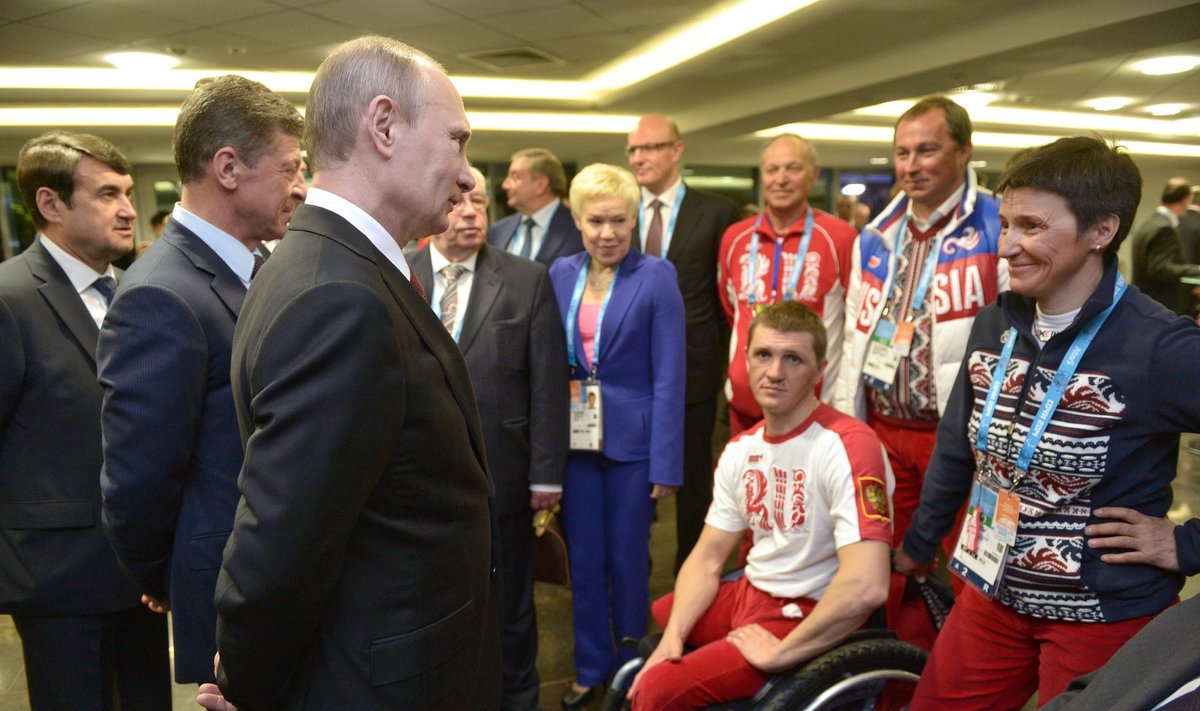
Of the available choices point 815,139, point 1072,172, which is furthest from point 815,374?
point 815,139

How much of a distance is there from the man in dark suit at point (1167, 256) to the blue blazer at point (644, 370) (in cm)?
165

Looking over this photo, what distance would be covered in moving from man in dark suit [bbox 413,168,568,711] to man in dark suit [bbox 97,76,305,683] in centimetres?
73

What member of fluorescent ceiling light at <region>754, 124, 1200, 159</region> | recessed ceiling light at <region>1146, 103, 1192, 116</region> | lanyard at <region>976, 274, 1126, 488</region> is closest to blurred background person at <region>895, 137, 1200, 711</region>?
lanyard at <region>976, 274, 1126, 488</region>

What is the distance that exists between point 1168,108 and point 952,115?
2.96m

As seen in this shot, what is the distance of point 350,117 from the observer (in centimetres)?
101

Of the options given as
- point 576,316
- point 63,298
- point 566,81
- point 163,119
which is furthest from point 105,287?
point 163,119

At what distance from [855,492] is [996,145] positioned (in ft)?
Result: 34.6

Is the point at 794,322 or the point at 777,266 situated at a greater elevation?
the point at 777,266

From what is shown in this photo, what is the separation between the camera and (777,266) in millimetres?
2844

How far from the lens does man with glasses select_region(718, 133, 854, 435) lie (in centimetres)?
278

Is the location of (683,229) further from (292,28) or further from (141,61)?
(141,61)

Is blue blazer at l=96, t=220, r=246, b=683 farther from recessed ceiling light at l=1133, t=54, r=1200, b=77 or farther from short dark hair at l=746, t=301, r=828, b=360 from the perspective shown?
recessed ceiling light at l=1133, t=54, r=1200, b=77

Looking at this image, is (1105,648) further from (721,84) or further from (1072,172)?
(721,84)

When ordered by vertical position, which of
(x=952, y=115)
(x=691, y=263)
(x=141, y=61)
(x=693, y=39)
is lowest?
(x=691, y=263)
